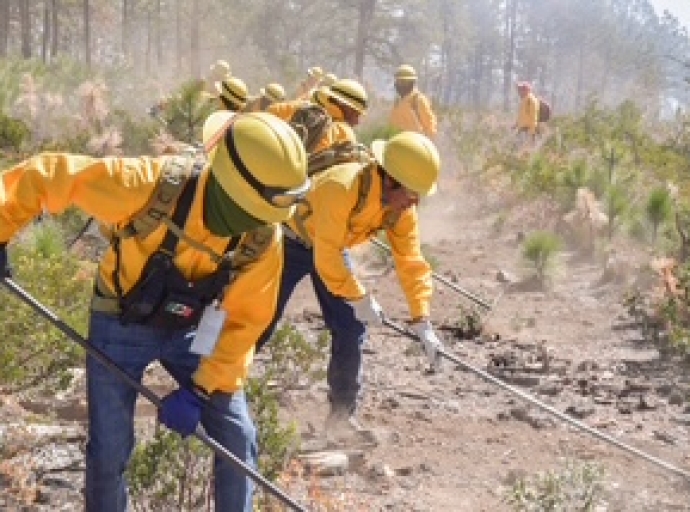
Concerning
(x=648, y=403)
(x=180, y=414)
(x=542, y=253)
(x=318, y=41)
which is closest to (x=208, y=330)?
(x=180, y=414)

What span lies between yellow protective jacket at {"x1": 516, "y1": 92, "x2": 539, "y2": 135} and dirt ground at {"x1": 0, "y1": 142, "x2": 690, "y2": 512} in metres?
6.59

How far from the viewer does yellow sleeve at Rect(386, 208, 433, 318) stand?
14.4 ft

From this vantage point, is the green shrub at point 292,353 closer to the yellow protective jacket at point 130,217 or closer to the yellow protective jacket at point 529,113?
the yellow protective jacket at point 130,217

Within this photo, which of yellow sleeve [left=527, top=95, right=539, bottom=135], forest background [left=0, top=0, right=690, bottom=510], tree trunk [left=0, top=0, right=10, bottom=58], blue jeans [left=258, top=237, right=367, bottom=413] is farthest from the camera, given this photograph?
tree trunk [left=0, top=0, right=10, bottom=58]

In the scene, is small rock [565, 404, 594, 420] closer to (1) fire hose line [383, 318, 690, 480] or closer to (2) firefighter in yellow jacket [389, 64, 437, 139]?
(1) fire hose line [383, 318, 690, 480]

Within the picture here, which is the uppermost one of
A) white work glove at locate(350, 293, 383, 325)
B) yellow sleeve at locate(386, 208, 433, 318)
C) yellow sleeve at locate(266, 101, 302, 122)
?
yellow sleeve at locate(266, 101, 302, 122)

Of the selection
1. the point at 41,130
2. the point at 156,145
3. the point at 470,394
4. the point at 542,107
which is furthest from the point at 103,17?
the point at 470,394

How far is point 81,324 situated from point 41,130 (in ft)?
24.0

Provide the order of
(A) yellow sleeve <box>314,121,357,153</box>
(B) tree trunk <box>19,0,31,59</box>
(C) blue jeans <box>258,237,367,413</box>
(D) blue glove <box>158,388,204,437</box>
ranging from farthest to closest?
1. (B) tree trunk <box>19,0,31,59</box>
2. (A) yellow sleeve <box>314,121,357,153</box>
3. (C) blue jeans <box>258,237,367,413</box>
4. (D) blue glove <box>158,388,204,437</box>

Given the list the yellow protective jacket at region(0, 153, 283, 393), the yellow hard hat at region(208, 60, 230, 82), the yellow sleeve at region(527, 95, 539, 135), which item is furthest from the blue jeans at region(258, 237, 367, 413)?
the yellow sleeve at region(527, 95, 539, 135)

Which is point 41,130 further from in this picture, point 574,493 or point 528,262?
point 574,493

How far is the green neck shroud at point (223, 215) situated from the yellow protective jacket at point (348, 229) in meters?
1.35

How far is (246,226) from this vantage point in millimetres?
2711

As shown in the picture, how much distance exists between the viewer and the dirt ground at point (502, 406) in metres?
4.34
